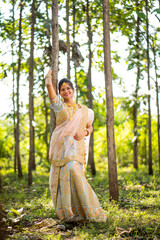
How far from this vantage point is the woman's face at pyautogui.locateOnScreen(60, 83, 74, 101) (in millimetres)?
4469

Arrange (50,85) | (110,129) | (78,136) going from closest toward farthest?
(50,85) → (78,136) → (110,129)

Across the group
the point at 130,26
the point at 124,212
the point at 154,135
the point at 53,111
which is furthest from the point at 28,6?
the point at 154,135

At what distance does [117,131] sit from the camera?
52.9 ft

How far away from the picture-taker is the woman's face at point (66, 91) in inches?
176

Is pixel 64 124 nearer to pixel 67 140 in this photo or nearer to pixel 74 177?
pixel 67 140

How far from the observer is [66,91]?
4477mm

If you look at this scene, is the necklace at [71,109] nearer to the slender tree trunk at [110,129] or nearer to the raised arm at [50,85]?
the raised arm at [50,85]

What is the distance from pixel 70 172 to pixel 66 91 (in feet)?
3.88

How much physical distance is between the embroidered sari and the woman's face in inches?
5.5

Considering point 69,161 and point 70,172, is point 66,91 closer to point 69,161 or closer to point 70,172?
point 69,161

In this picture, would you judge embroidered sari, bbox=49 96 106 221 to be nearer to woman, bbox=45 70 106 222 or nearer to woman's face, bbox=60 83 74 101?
woman, bbox=45 70 106 222

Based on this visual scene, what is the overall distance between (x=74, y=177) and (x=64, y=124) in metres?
0.78

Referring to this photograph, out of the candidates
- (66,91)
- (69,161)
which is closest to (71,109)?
(66,91)

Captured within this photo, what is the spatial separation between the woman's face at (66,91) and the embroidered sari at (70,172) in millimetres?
141
